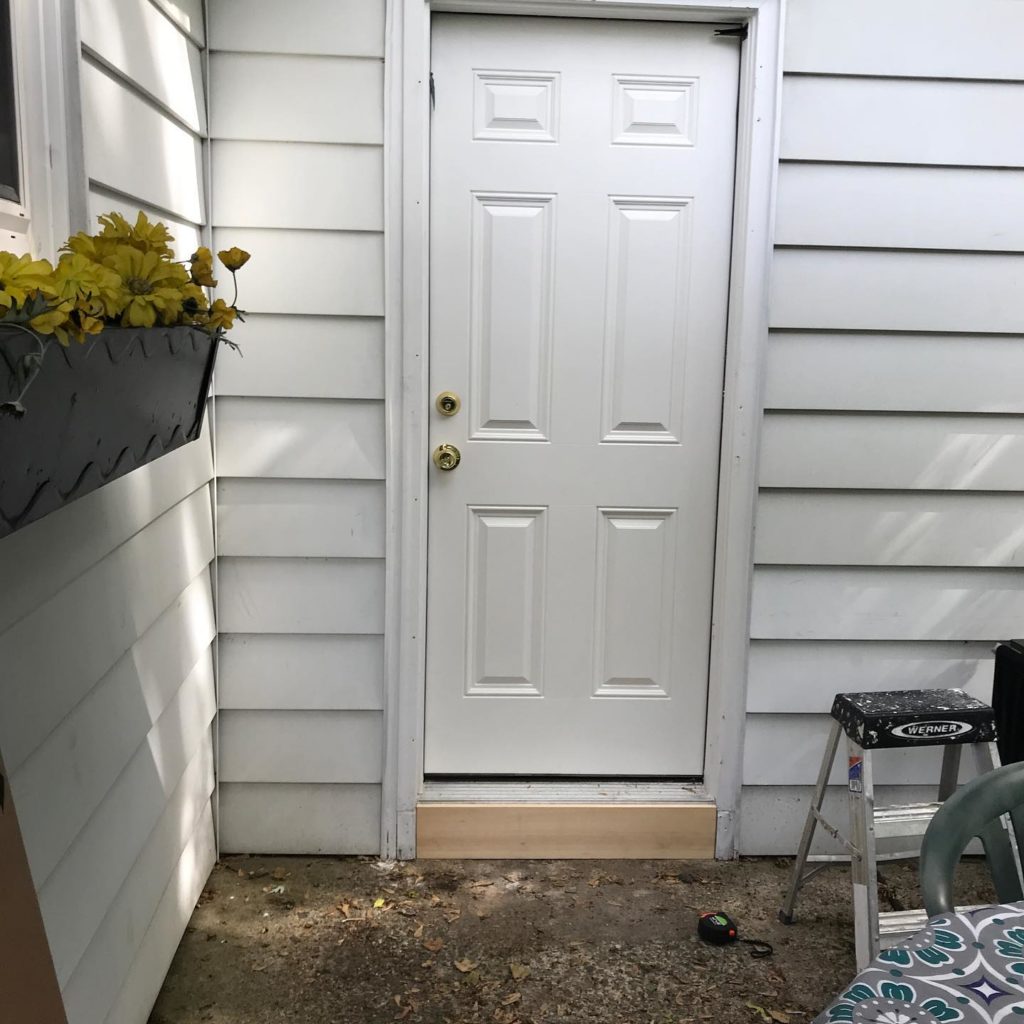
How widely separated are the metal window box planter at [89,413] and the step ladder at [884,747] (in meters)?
1.54

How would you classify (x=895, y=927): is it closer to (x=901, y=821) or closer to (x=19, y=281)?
(x=901, y=821)

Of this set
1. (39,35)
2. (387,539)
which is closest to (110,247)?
(39,35)

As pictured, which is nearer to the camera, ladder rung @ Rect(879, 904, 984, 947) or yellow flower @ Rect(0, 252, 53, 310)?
yellow flower @ Rect(0, 252, 53, 310)

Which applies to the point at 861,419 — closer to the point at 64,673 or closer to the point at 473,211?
the point at 473,211

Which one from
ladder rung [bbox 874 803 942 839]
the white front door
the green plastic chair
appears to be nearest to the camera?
the green plastic chair

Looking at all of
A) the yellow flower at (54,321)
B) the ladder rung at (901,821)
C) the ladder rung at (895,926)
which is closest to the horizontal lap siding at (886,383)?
the ladder rung at (901,821)

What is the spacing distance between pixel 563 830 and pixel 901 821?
0.84 metres

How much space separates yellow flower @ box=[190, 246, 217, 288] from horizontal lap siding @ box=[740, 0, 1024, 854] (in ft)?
4.74

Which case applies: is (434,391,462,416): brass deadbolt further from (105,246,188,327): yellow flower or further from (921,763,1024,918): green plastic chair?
(921,763,1024,918): green plastic chair

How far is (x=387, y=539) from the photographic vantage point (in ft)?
7.86

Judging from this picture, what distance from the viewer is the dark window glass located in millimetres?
1293

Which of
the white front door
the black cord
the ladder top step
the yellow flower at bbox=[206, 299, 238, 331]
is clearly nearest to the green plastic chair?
the ladder top step

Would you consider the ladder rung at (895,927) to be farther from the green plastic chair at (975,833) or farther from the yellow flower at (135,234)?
the yellow flower at (135,234)

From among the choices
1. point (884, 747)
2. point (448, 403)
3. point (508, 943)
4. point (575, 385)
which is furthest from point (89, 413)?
point (884, 747)
